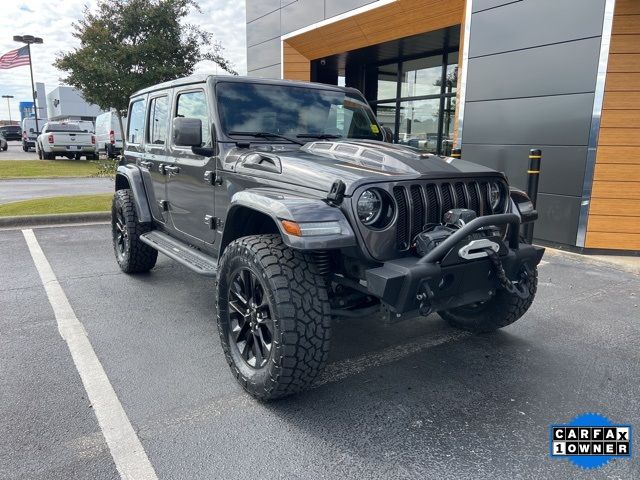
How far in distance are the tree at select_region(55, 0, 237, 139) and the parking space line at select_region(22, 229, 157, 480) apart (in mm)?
16621

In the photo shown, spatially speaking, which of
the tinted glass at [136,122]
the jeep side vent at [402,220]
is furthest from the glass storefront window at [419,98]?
the jeep side vent at [402,220]

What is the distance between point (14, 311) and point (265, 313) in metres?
2.83

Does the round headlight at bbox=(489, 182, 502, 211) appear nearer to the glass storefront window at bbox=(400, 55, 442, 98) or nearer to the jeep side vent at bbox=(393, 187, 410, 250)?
the jeep side vent at bbox=(393, 187, 410, 250)

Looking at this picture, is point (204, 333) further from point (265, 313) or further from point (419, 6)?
point (419, 6)

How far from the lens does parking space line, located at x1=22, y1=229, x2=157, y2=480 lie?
2381mm

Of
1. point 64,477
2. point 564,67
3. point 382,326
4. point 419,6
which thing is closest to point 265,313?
point 64,477

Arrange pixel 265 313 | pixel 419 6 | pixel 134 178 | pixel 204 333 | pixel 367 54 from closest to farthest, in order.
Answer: pixel 265 313, pixel 204 333, pixel 134 178, pixel 419 6, pixel 367 54

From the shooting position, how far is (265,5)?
45.2ft

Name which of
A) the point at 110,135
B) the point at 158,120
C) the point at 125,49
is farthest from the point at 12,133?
the point at 158,120

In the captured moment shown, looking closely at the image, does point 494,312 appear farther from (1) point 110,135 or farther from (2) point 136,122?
(1) point 110,135

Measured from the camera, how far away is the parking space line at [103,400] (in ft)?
7.81

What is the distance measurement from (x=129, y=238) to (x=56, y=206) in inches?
182

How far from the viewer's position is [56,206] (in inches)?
352

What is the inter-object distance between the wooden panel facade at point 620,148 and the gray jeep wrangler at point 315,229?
4013mm
